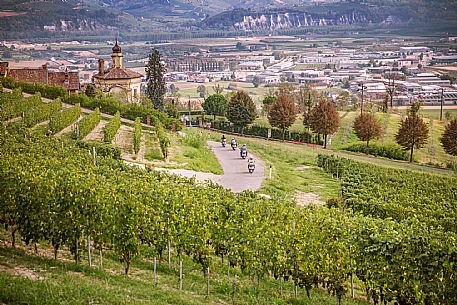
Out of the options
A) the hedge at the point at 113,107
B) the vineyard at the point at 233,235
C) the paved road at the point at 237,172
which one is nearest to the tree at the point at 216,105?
the hedge at the point at 113,107

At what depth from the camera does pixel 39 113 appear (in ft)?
103

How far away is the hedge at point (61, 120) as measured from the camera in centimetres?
2914

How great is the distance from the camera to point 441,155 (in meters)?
44.6

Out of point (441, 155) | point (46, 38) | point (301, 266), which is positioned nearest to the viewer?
point (301, 266)

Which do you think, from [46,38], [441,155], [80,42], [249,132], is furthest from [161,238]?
[80,42]

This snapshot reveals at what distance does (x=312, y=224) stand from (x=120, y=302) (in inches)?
177

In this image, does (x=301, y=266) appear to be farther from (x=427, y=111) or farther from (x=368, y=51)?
(x=368, y=51)

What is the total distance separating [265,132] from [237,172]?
22169mm

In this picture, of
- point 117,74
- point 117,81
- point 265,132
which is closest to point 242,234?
point 265,132

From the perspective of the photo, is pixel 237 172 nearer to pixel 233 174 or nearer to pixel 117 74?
pixel 233 174

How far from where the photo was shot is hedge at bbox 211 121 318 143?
4884 cm

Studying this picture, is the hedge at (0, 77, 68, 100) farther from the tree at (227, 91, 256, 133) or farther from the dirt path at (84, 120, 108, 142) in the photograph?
the tree at (227, 91, 256, 133)

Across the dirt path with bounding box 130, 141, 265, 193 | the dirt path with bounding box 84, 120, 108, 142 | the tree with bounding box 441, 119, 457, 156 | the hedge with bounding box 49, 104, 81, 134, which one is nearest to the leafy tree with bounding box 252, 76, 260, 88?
the tree with bounding box 441, 119, 457, 156

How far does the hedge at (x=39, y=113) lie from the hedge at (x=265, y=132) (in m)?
20.2
